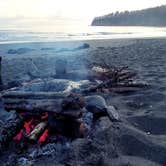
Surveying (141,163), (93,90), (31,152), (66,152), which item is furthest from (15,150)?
(93,90)

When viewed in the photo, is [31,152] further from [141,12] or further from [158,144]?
[141,12]

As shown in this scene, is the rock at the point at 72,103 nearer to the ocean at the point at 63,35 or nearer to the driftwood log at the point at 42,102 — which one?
the driftwood log at the point at 42,102

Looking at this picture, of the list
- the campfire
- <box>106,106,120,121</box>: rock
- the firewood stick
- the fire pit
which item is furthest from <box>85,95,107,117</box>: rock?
the firewood stick

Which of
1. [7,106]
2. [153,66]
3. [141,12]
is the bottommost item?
[141,12]

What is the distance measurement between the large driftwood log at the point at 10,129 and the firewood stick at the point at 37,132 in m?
0.35

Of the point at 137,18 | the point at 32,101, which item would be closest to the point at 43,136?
the point at 32,101

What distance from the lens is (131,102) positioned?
9008 mm

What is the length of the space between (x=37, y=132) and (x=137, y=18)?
82837 millimetres

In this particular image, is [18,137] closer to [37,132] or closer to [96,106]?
[37,132]

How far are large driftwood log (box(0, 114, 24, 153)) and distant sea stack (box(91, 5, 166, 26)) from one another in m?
71.8

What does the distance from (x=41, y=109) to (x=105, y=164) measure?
145cm

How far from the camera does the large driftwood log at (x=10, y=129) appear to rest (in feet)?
20.2

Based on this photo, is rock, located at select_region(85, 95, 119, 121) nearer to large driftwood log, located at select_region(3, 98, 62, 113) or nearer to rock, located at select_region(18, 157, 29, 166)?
large driftwood log, located at select_region(3, 98, 62, 113)

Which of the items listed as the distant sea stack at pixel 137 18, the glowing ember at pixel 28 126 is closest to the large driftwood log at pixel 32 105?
the glowing ember at pixel 28 126
